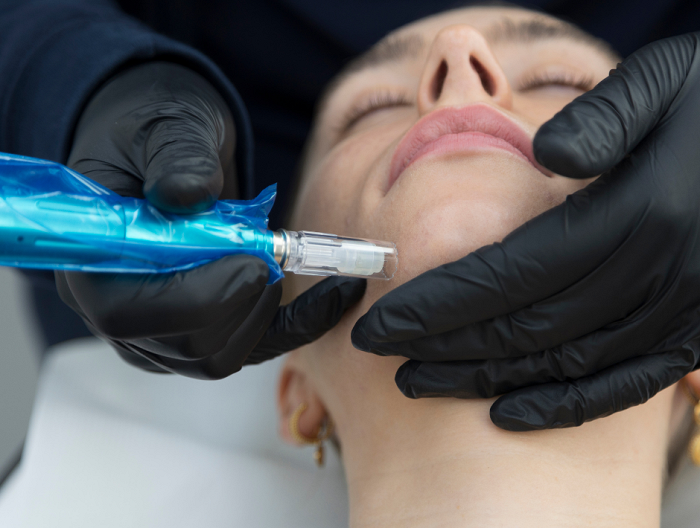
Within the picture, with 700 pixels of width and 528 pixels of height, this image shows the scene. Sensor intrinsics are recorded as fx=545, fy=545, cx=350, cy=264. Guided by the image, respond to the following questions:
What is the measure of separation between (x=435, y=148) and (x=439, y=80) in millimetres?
191

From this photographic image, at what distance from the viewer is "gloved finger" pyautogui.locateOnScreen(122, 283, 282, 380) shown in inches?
31.0

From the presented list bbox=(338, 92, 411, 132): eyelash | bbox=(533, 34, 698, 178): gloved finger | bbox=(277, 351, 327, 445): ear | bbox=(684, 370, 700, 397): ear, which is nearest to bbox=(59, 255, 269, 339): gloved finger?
bbox=(533, 34, 698, 178): gloved finger

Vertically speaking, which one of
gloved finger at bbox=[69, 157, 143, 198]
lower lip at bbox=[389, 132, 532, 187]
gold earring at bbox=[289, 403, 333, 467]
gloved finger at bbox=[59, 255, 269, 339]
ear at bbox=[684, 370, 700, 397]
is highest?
lower lip at bbox=[389, 132, 532, 187]

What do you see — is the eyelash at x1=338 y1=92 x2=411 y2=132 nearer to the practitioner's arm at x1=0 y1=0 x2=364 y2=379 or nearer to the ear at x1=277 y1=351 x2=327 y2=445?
the practitioner's arm at x1=0 y1=0 x2=364 y2=379

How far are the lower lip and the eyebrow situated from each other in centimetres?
33

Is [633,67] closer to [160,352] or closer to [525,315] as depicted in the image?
[525,315]

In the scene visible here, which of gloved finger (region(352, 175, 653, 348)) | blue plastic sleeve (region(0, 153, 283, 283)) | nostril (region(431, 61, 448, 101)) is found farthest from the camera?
nostril (region(431, 61, 448, 101))

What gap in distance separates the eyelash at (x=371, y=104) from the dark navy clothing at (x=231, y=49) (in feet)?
0.71

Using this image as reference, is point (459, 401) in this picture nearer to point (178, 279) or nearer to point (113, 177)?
point (178, 279)

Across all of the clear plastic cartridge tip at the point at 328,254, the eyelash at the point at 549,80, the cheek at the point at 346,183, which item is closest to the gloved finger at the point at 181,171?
the clear plastic cartridge tip at the point at 328,254

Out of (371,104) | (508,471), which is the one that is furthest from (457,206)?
(371,104)

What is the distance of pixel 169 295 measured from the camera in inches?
25.3

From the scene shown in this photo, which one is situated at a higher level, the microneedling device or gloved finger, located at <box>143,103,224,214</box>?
gloved finger, located at <box>143,103,224,214</box>

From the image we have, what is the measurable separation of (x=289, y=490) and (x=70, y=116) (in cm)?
90
